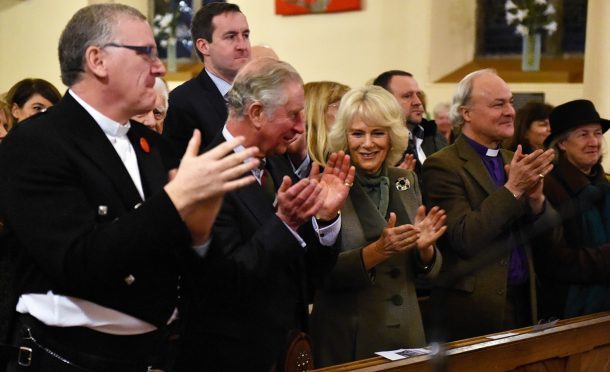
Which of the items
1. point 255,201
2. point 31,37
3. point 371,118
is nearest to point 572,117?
point 371,118

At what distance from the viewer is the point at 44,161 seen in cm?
214

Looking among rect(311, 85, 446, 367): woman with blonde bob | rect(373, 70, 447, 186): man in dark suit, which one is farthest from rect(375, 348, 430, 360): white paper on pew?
rect(373, 70, 447, 186): man in dark suit

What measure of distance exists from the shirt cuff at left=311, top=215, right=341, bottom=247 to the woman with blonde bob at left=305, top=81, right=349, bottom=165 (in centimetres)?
78

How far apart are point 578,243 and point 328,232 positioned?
5.04 ft

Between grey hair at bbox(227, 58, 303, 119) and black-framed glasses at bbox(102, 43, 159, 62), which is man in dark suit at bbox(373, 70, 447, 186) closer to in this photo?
grey hair at bbox(227, 58, 303, 119)

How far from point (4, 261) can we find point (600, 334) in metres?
2.19

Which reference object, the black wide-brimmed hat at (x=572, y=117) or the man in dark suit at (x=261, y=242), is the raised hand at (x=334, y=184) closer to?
the man in dark suit at (x=261, y=242)

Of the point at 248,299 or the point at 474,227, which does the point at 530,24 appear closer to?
the point at 474,227

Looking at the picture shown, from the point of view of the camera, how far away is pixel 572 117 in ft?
14.2

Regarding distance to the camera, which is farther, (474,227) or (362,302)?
(474,227)

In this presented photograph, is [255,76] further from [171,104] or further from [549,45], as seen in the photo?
[549,45]

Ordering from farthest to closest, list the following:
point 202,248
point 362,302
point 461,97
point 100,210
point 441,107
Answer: point 441,107
point 461,97
point 362,302
point 202,248
point 100,210

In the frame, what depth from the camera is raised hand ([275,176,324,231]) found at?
100 inches

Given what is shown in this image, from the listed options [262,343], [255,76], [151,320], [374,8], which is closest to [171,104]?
[255,76]
